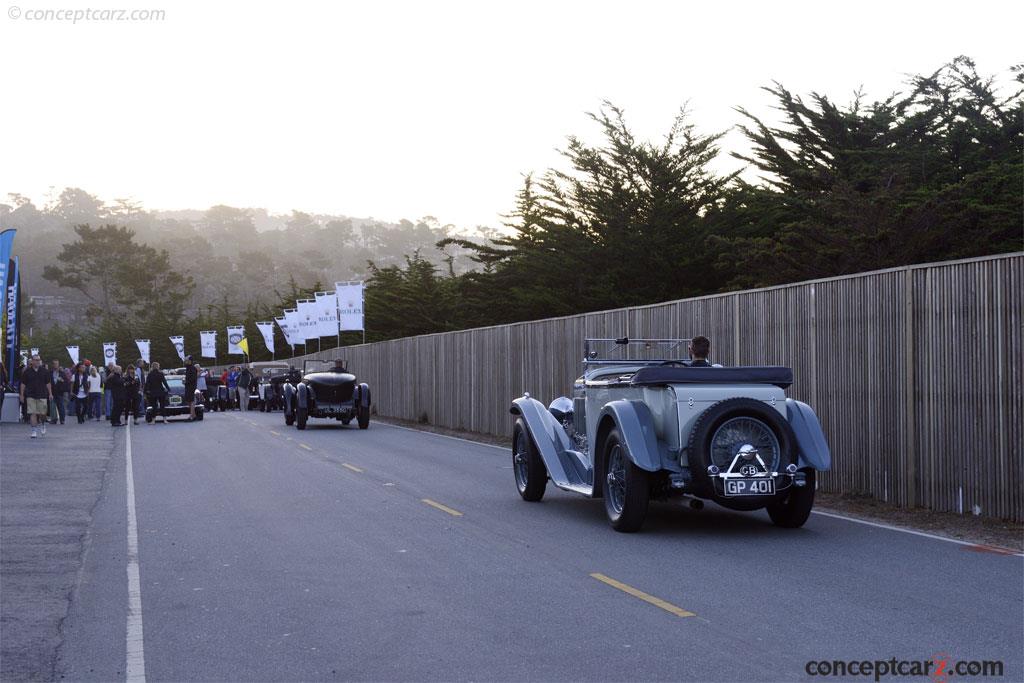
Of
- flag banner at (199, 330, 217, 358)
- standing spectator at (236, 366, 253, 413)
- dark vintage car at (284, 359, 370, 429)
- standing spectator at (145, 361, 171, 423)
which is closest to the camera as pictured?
dark vintage car at (284, 359, 370, 429)

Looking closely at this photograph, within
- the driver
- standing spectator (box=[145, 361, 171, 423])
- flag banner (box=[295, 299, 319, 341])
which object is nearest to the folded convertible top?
the driver

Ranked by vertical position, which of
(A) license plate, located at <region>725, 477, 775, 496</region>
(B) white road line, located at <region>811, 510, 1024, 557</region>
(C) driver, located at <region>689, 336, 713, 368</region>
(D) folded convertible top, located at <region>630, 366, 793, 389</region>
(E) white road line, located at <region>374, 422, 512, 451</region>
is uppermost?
(C) driver, located at <region>689, 336, 713, 368</region>

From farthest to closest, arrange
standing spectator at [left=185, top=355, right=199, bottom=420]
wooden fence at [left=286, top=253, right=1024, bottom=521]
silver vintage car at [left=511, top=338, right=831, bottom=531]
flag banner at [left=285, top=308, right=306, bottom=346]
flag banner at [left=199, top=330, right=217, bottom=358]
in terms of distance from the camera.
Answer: flag banner at [left=199, top=330, right=217, bottom=358] → flag banner at [left=285, top=308, right=306, bottom=346] → standing spectator at [left=185, top=355, right=199, bottom=420] → wooden fence at [left=286, top=253, right=1024, bottom=521] → silver vintage car at [left=511, top=338, right=831, bottom=531]

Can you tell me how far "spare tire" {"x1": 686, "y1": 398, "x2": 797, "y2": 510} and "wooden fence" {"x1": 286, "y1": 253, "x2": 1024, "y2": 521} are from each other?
245 cm

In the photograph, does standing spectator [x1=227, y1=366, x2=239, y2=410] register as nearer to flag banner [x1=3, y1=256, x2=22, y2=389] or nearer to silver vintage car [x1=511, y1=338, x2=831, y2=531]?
flag banner [x1=3, y1=256, x2=22, y2=389]

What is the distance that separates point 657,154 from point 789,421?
75.0 feet

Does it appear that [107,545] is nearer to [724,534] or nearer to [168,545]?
[168,545]

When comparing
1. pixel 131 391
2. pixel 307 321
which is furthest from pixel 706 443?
pixel 307 321

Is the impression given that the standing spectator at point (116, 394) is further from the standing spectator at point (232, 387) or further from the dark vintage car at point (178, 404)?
the standing spectator at point (232, 387)

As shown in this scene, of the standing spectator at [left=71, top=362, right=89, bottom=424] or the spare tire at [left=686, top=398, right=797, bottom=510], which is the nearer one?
the spare tire at [left=686, top=398, right=797, bottom=510]

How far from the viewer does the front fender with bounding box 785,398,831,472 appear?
9.79m

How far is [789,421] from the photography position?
400 inches

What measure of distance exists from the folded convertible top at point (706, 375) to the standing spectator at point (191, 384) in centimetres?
2526

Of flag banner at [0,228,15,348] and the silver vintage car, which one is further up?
flag banner at [0,228,15,348]
